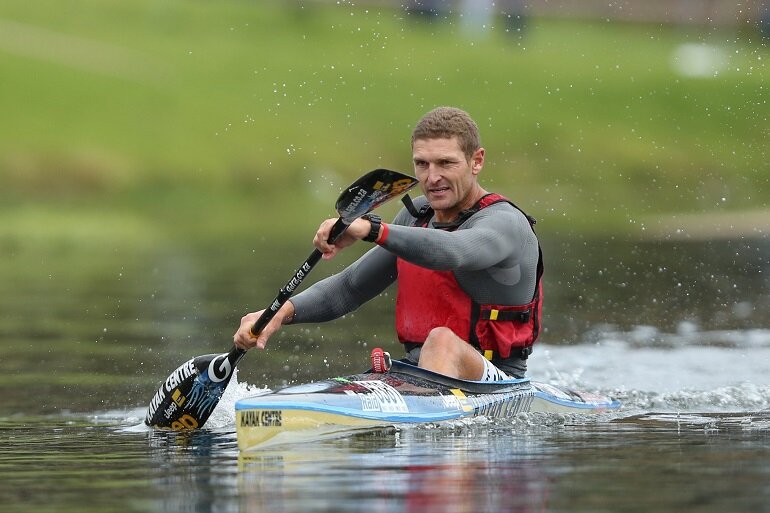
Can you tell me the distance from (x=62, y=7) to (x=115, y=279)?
47.3m

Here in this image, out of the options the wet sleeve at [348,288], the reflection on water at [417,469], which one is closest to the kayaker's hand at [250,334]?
the wet sleeve at [348,288]

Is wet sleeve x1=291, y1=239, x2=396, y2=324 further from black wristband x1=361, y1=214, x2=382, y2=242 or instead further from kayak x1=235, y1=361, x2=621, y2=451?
black wristband x1=361, y1=214, x2=382, y2=242

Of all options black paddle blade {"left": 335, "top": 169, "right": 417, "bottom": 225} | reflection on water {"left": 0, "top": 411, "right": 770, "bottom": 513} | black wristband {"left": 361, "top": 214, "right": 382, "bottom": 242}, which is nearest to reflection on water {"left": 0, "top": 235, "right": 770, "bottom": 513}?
reflection on water {"left": 0, "top": 411, "right": 770, "bottom": 513}

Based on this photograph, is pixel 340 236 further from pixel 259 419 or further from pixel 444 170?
pixel 259 419

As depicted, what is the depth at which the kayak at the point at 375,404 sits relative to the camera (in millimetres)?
9047

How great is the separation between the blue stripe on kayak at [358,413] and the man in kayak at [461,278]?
1.13ft

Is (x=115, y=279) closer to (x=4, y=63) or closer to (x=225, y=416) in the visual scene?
(x=225, y=416)

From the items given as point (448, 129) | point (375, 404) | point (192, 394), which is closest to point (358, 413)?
point (375, 404)

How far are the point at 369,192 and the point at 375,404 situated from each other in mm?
1226

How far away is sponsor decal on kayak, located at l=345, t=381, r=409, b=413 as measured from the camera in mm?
9477

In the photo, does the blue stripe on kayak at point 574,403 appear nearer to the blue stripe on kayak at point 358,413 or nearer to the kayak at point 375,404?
the kayak at point 375,404

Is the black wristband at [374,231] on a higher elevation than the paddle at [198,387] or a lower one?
higher

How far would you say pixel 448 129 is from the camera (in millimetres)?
10055

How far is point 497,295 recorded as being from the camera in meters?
10.3
